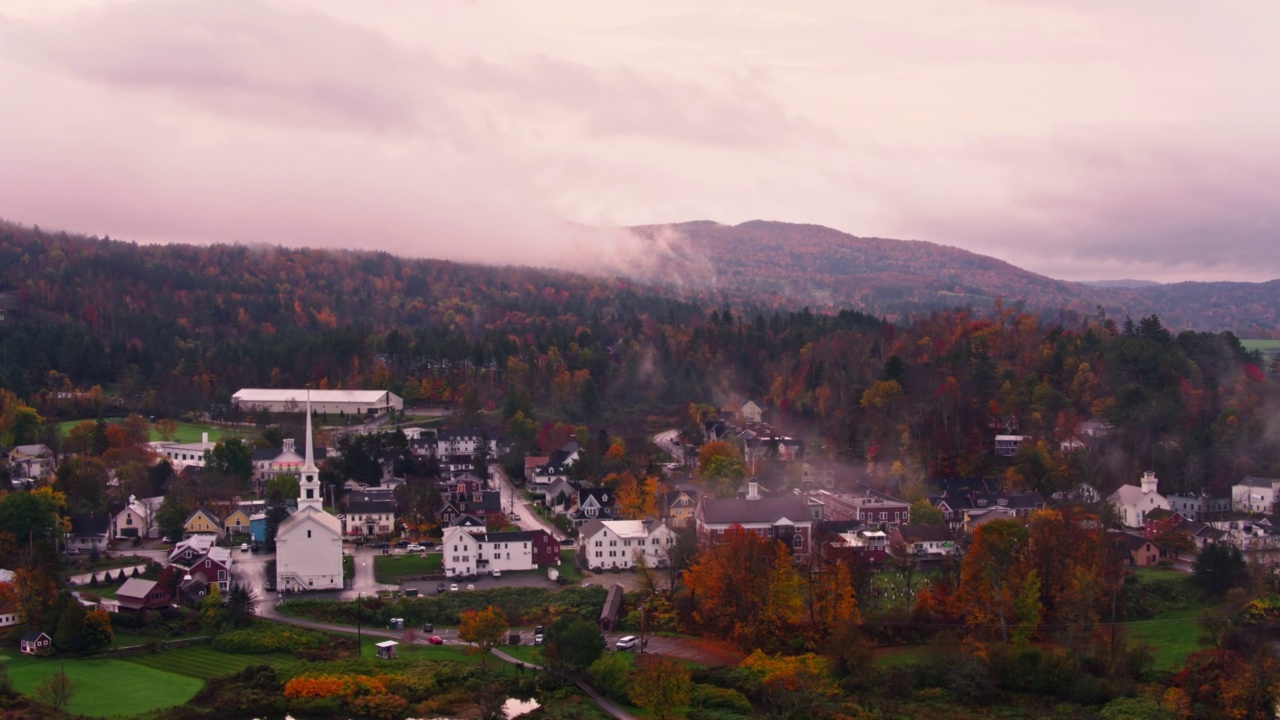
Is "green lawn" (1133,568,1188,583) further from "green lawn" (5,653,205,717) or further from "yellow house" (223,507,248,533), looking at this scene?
"yellow house" (223,507,248,533)

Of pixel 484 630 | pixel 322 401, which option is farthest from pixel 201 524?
pixel 322 401

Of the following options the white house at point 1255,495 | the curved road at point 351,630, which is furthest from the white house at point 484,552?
the white house at point 1255,495

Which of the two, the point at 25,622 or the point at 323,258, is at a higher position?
the point at 323,258

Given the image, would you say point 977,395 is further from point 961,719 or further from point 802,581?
point 961,719

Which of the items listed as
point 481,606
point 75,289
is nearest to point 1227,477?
point 481,606

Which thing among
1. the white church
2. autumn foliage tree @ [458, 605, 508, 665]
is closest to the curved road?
autumn foliage tree @ [458, 605, 508, 665]

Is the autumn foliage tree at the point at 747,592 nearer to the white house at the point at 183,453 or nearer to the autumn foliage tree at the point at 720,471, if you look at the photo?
the autumn foliage tree at the point at 720,471
